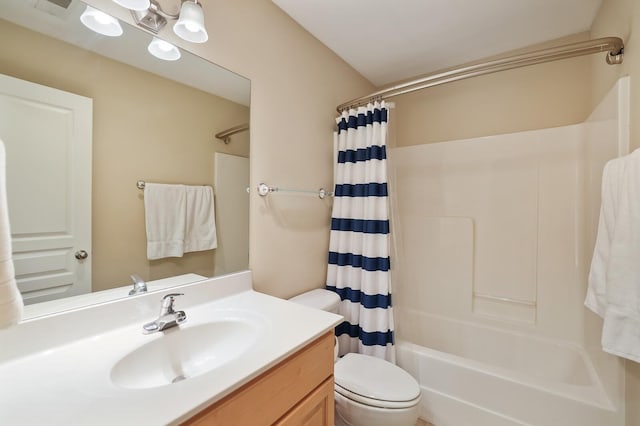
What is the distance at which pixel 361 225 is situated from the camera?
1.70 meters

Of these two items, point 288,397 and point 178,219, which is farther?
point 178,219

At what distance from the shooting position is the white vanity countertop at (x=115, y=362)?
534 mm

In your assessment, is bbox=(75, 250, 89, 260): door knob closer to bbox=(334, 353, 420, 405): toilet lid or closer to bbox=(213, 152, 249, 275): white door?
bbox=(213, 152, 249, 275): white door

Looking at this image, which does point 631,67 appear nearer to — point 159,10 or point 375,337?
point 375,337

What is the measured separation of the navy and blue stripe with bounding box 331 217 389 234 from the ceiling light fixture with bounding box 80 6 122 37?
1.38m

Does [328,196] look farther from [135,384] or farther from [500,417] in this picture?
[500,417]

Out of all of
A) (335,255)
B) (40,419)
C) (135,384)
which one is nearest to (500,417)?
(335,255)

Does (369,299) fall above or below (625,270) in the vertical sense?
below

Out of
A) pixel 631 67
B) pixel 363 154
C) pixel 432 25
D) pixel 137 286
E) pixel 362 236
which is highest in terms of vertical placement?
pixel 432 25

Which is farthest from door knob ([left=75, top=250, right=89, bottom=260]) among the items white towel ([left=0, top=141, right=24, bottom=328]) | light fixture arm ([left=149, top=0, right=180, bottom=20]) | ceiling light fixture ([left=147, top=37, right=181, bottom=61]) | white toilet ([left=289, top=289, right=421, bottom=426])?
white toilet ([left=289, top=289, right=421, bottom=426])

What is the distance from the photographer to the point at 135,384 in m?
0.77

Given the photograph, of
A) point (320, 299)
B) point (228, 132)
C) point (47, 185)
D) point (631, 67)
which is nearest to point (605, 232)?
point (631, 67)

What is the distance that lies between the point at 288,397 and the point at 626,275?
1.26m

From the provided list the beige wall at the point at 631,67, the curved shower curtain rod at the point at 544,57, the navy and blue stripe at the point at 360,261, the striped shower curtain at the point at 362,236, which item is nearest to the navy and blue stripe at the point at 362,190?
the striped shower curtain at the point at 362,236
